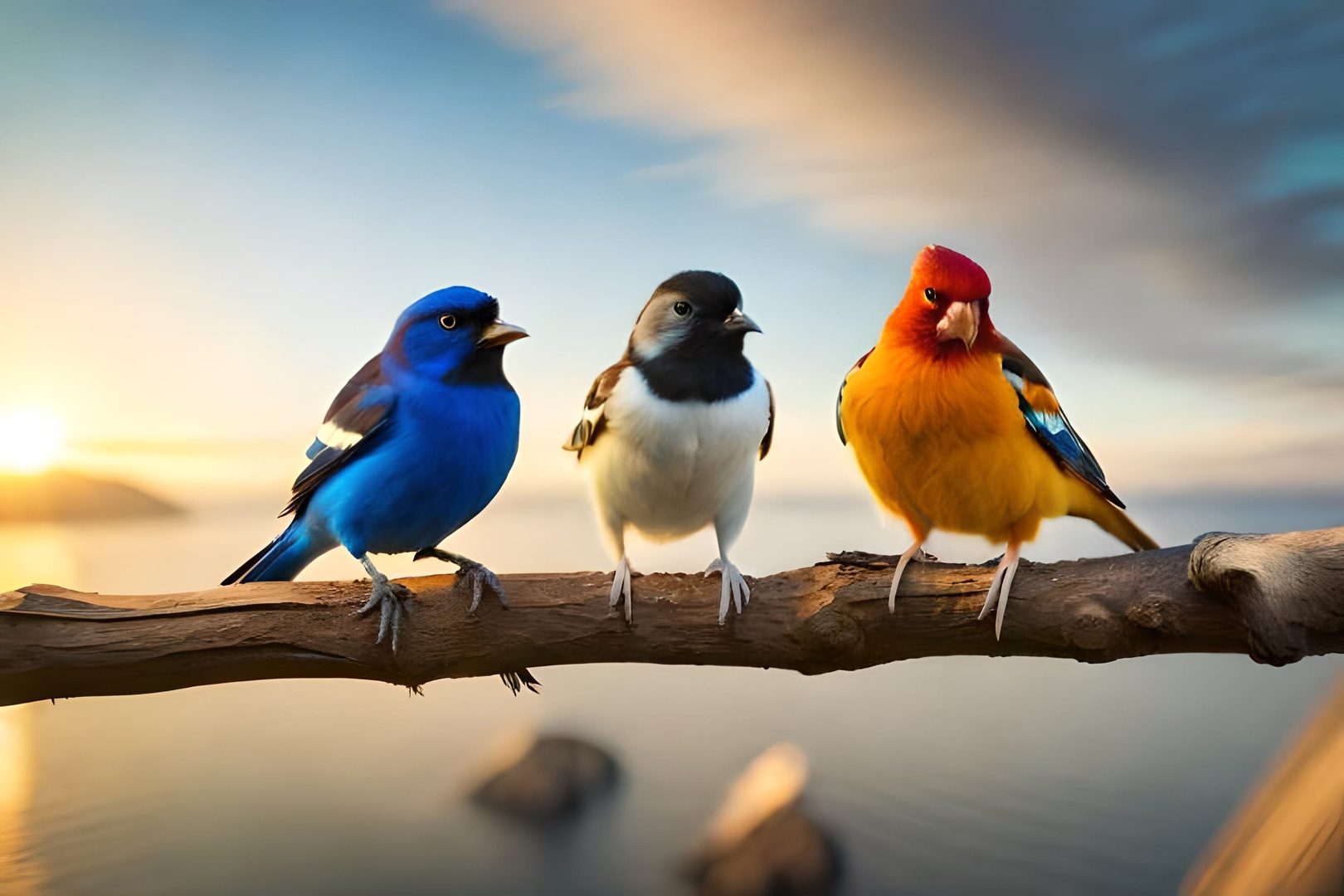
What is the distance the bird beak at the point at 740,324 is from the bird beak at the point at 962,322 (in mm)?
288

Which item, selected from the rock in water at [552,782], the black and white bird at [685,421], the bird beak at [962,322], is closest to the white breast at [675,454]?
the black and white bird at [685,421]

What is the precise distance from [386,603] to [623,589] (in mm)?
397

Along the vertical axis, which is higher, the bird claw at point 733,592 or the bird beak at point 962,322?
the bird beak at point 962,322

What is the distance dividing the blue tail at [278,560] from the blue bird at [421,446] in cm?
6

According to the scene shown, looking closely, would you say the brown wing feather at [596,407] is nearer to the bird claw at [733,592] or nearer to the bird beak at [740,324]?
the bird beak at [740,324]

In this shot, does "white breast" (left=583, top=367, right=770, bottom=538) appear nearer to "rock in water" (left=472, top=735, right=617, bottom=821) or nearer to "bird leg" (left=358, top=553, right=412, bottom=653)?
"bird leg" (left=358, top=553, right=412, bottom=653)

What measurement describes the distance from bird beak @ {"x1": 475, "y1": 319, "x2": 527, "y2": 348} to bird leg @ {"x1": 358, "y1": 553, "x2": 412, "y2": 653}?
0.42m

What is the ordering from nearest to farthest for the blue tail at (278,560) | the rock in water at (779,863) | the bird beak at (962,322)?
the bird beak at (962,322) < the blue tail at (278,560) < the rock in water at (779,863)

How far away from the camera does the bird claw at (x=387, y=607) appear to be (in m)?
1.62

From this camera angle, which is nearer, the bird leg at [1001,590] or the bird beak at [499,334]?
the bird leg at [1001,590]

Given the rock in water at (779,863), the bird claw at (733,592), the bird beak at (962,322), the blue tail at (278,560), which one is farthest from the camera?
the rock in water at (779,863)

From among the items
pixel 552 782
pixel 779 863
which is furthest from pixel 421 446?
pixel 779 863

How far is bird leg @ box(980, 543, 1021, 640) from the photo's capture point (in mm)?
1529

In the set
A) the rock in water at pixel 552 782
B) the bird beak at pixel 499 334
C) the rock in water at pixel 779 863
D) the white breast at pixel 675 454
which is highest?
the bird beak at pixel 499 334
